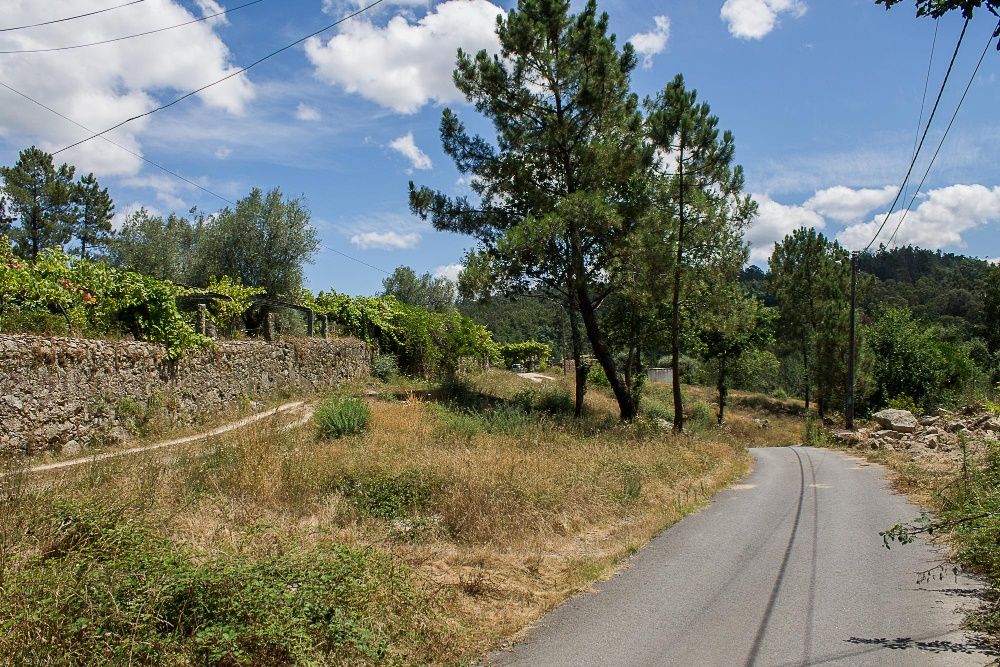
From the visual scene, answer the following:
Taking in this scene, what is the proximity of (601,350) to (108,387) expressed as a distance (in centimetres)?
1564

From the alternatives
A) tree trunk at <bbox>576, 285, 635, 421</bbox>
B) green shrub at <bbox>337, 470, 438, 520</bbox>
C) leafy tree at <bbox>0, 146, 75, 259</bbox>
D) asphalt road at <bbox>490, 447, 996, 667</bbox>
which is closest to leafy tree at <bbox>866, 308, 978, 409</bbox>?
tree trunk at <bbox>576, 285, 635, 421</bbox>

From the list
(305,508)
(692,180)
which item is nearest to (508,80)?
(692,180)

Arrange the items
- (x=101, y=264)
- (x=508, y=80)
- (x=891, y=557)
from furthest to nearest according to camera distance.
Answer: (x=508, y=80) → (x=101, y=264) → (x=891, y=557)

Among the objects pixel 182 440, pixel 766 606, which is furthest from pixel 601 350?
pixel 766 606

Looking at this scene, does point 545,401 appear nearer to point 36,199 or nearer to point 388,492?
point 388,492

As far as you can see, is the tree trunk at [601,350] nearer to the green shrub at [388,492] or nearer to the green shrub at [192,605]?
the green shrub at [388,492]

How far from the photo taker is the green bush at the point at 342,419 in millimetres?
13297

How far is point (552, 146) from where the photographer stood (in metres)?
21.9

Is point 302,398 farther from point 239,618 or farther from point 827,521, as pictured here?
point 239,618

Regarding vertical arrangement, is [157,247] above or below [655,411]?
above

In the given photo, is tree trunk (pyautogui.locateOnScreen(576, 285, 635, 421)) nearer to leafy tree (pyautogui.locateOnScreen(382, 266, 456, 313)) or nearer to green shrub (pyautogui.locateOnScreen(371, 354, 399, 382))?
green shrub (pyautogui.locateOnScreen(371, 354, 399, 382))

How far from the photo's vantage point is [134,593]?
439 centimetres

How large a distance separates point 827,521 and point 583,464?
429cm

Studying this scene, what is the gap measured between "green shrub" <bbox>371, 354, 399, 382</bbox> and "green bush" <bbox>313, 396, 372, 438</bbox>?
11.9 metres
